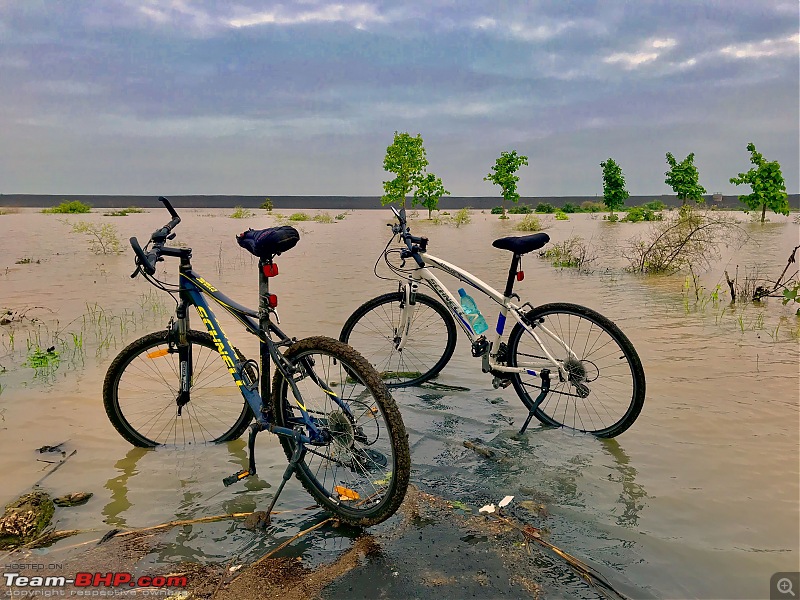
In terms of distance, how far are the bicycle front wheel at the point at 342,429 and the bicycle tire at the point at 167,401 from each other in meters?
0.57

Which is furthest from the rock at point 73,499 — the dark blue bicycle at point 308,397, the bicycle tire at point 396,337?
the bicycle tire at point 396,337

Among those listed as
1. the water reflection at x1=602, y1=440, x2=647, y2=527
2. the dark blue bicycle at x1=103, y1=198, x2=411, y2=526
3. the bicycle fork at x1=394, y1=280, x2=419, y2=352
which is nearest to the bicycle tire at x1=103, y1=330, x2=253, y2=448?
the dark blue bicycle at x1=103, y1=198, x2=411, y2=526

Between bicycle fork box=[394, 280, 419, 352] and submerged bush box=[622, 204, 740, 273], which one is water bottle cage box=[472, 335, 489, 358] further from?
submerged bush box=[622, 204, 740, 273]

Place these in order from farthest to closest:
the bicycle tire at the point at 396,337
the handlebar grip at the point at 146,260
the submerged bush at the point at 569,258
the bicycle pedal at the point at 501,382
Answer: the submerged bush at the point at 569,258 < the bicycle tire at the point at 396,337 < the bicycle pedal at the point at 501,382 < the handlebar grip at the point at 146,260

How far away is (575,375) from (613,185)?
52.3m

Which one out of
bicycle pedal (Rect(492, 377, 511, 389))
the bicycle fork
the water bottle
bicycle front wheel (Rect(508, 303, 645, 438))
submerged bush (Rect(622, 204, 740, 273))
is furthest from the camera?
submerged bush (Rect(622, 204, 740, 273))

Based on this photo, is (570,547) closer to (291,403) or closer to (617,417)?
(291,403)

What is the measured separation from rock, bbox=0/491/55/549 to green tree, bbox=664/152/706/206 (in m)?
54.1

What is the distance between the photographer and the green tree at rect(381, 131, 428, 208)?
54.7 metres

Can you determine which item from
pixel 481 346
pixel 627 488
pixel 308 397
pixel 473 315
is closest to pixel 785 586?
pixel 627 488

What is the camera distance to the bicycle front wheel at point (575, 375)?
4477 millimetres

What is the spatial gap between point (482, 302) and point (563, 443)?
559cm

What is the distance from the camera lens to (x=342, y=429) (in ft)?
11.0

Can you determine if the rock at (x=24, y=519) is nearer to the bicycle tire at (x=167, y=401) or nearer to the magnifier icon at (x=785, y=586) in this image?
the bicycle tire at (x=167, y=401)
